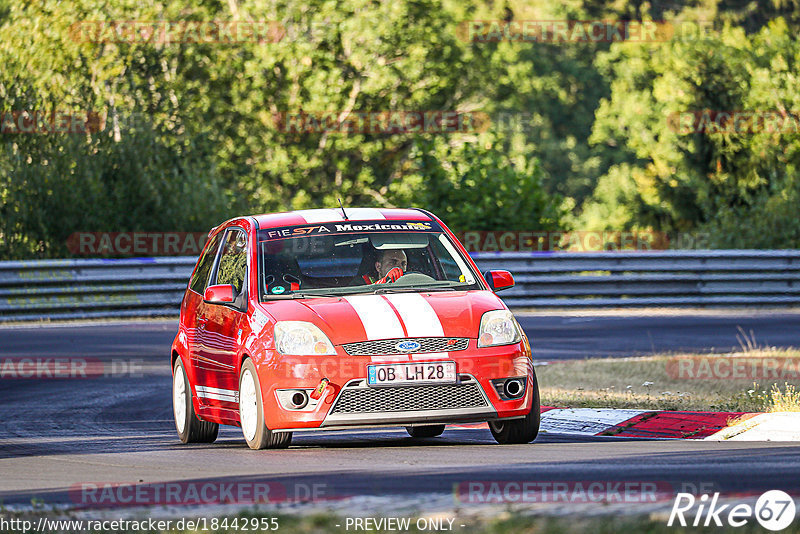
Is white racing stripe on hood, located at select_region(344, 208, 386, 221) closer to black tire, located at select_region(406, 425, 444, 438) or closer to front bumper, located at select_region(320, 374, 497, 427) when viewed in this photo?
black tire, located at select_region(406, 425, 444, 438)

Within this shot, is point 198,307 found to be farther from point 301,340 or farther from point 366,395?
point 366,395

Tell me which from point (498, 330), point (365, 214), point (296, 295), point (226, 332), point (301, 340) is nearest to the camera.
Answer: point (301, 340)

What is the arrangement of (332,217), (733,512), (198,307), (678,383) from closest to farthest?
1. (733,512)
2. (332,217)
3. (198,307)
4. (678,383)

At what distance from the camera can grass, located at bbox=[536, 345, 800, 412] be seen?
12.1m

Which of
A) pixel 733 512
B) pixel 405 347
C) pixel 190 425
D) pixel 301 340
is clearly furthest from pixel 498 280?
pixel 733 512

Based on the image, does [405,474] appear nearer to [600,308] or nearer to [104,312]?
[104,312]

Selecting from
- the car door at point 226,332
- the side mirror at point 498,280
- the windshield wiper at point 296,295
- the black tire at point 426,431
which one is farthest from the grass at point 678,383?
the car door at point 226,332

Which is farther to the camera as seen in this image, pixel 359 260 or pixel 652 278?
pixel 652 278

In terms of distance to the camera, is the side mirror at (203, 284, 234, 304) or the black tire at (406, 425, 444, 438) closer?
the side mirror at (203, 284, 234, 304)

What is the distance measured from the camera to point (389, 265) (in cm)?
1046

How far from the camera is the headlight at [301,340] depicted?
9.21 metres

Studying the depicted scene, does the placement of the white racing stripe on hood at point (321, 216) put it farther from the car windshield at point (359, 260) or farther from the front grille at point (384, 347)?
the front grille at point (384, 347)

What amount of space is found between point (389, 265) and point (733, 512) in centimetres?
453

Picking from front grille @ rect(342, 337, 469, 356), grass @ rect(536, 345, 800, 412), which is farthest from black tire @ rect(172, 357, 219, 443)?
grass @ rect(536, 345, 800, 412)
